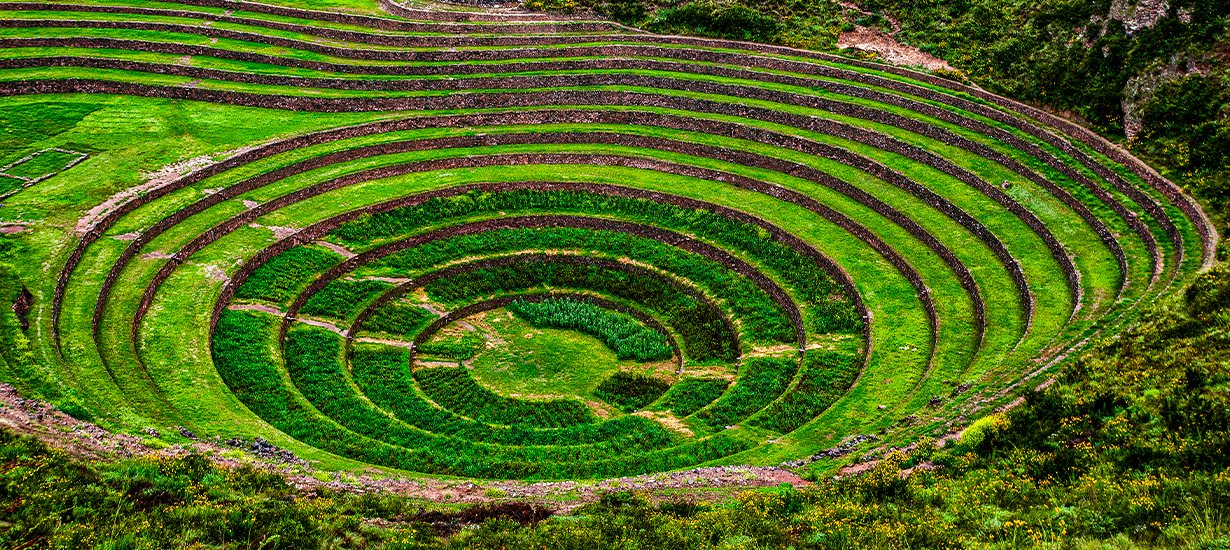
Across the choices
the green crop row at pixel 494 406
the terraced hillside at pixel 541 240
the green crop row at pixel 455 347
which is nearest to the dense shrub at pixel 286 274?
the terraced hillside at pixel 541 240

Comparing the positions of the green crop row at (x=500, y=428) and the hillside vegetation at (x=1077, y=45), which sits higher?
the hillside vegetation at (x=1077, y=45)

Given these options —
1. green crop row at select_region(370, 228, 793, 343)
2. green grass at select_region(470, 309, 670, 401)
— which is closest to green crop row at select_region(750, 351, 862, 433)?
green crop row at select_region(370, 228, 793, 343)

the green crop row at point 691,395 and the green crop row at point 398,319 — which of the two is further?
the green crop row at point 398,319

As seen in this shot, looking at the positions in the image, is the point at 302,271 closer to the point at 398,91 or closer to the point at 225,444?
the point at 225,444

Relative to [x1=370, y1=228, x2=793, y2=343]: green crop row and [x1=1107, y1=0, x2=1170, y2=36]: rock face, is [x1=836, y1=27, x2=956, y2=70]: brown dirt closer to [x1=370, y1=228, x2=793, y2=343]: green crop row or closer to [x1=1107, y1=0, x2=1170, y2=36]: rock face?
[x1=1107, y1=0, x2=1170, y2=36]: rock face

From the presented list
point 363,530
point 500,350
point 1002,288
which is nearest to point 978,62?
point 1002,288

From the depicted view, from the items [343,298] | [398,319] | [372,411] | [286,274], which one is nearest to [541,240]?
[398,319]

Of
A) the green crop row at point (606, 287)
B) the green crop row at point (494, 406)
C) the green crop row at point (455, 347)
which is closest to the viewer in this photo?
the green crop row at point (494, 406)

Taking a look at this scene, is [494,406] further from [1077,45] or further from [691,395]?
[1077,45]

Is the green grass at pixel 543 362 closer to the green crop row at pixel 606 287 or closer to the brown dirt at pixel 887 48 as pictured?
the green crop row at pixel 606 287
